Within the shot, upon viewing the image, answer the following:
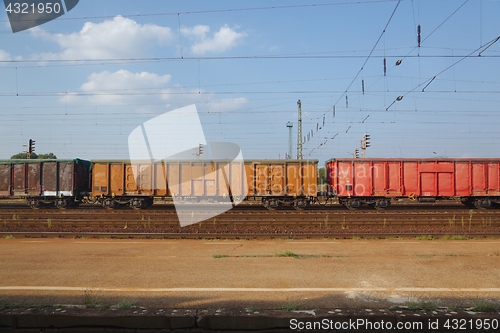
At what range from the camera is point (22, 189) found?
2150 centimetres

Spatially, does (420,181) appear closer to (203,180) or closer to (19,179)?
(203,180)

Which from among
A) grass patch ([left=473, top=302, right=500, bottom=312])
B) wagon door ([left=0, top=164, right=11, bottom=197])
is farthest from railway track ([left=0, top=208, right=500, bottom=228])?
grass patch ([left=473, top=302, right=500, bottom=312])

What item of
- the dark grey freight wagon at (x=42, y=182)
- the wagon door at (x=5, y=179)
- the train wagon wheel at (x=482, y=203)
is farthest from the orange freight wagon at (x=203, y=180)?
the train wagon wheel at (x=482, y=203)

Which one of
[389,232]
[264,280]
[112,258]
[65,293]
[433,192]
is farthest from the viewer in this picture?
[433,192]

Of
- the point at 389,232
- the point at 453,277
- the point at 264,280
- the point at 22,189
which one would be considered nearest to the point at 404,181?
the point at 389,232

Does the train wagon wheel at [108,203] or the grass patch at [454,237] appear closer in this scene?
the grass patch at [454,237]

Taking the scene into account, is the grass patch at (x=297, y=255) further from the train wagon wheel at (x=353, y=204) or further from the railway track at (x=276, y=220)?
the train wagon wheel at (x=353, y=204)

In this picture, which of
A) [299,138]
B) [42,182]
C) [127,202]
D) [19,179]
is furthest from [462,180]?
[19,179]

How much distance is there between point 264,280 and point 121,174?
17.0 metres

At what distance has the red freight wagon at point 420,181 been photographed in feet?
66.5

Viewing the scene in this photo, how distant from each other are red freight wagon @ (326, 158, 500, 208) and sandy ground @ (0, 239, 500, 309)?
1070 cm

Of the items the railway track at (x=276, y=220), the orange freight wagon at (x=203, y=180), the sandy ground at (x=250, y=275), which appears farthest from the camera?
the orange freight wagon at (x=203, y=180)

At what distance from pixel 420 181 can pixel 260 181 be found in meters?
8.95

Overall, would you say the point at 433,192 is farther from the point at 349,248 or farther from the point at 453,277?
the point at 453,277
